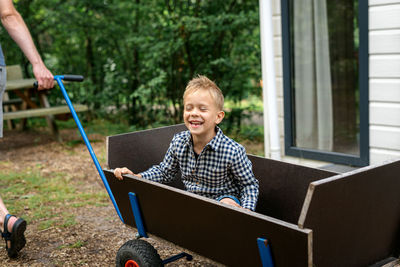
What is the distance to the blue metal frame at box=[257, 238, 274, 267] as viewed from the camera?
1526 millimetres

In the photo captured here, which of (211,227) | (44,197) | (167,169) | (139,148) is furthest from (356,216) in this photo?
(44,197)

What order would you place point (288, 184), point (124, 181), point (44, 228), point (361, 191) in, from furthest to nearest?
point (44, 228)
point (288, 184)
point (124, 181)
point (361, 191)

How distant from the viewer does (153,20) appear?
7.16 meters

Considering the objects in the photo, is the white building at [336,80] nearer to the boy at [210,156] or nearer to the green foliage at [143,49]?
the green foliage at [143,49]

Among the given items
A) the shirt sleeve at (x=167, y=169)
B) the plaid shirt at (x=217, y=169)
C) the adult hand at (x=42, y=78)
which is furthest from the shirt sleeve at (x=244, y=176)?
the adult hand at (x=42, y=78)

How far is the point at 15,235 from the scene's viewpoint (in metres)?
2.74

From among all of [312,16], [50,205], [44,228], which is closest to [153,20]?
[312,16]

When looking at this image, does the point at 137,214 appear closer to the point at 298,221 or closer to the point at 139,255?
the point at 139,255

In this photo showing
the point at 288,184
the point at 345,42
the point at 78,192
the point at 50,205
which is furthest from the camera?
the point at 345,42

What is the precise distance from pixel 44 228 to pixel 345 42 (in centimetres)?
378

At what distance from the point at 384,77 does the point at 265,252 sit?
257 centimetres

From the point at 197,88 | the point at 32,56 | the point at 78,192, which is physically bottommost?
the point at 78,192

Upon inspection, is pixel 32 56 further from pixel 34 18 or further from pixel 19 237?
pixel 34 18

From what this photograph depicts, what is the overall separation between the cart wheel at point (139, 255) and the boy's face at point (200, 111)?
602 mm
